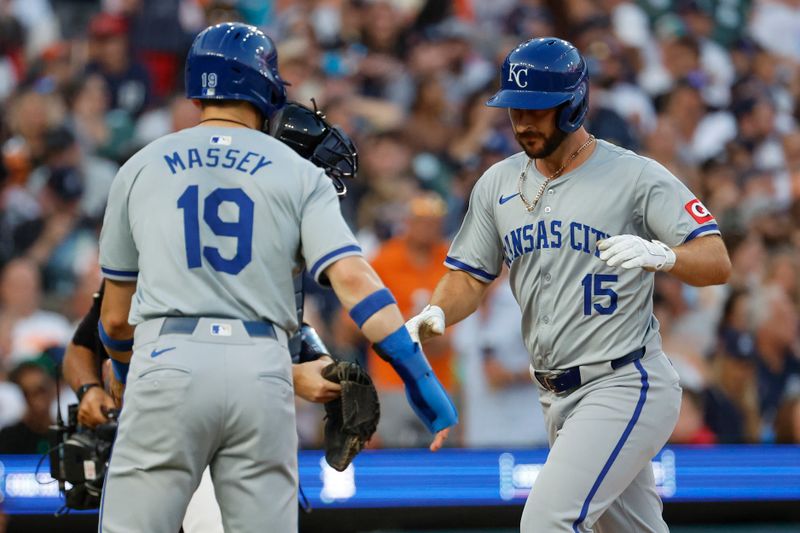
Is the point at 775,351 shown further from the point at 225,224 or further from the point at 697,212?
the point at 225,224

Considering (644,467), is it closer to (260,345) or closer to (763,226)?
(260,345)

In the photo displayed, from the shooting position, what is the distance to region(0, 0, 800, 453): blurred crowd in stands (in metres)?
8.93

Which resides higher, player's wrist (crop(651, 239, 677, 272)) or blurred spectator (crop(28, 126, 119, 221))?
player's wrist (crop(651, 239, 677, 272))

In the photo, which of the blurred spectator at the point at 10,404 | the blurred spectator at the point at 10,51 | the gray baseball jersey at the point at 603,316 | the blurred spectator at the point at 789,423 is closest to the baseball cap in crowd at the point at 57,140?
the blurred spectator at the point at 10,51

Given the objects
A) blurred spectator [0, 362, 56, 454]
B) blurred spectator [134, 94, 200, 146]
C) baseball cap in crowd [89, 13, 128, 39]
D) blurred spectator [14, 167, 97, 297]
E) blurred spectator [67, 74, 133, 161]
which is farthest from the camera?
baseball cap in crowd [89, 13, 128, 39]

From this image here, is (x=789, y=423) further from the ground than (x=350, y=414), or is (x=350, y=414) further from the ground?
(x=350, y=414)

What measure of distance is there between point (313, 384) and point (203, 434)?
708 millimetres

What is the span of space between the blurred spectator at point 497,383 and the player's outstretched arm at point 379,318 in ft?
14.9

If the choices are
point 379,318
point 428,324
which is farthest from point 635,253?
point 379,318

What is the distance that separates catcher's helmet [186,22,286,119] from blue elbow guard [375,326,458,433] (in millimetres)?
904

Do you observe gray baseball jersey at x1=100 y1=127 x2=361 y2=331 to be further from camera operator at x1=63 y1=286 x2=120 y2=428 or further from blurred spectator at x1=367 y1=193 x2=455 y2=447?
blurred spectator at x1=367 y1=193 x2=455 y2=447

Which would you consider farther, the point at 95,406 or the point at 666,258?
the point at 95,406

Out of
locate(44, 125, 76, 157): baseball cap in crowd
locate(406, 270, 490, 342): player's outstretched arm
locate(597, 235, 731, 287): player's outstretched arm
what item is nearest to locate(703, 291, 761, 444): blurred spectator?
locate(406, 270, 490, 342): player's outstretched arm

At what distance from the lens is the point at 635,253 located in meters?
4.65
